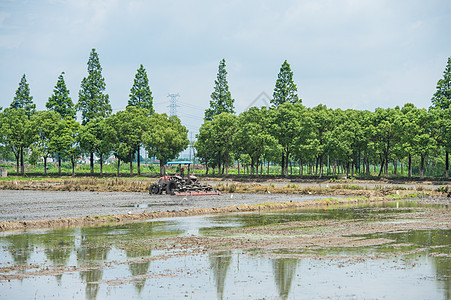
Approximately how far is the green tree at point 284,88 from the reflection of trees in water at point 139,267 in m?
97.7

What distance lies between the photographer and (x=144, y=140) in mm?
107562

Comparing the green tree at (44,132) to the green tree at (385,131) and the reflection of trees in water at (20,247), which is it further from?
the reflection of trees in water at (20,247)

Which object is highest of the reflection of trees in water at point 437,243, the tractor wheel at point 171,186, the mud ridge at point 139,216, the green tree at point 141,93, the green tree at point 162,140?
the green tree at point 141,93

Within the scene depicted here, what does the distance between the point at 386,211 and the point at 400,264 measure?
842 inches

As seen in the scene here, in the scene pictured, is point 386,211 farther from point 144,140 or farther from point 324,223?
point 144,140

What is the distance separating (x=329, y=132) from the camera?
94.8 m

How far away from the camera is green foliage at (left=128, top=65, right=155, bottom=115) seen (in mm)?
124875

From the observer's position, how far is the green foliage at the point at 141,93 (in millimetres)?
124875

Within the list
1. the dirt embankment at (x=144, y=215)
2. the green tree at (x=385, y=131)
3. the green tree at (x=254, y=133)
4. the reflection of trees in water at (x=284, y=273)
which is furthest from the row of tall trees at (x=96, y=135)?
the reflection of trees in water at (x=284, y=273)

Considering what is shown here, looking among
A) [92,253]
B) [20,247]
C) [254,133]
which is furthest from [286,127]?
[92,253]

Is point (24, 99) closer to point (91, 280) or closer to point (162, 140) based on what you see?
point (162, 140)

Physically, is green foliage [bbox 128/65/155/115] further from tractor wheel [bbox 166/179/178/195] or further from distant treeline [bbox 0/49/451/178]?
tractor wheel [bbox 166/179/178/195]

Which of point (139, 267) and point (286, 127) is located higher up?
point (286, 127)

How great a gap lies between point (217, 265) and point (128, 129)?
9575 cm
